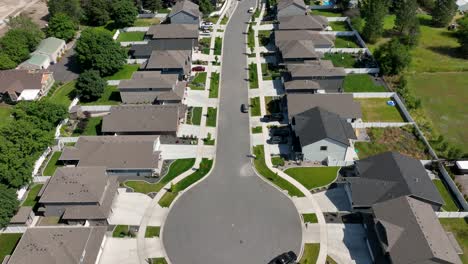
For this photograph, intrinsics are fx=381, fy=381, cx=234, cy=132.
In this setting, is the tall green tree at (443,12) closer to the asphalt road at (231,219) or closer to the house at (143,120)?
the asphalt road at (231,219)

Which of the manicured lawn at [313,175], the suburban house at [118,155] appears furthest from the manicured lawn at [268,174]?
the suburban house at [118,155]

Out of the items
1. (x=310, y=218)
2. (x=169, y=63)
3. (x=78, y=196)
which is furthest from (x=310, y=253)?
(x=169, y=63)

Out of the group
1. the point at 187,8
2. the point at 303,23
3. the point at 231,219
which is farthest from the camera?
the point at 187,8

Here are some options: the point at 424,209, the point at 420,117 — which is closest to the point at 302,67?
the point at 420,117

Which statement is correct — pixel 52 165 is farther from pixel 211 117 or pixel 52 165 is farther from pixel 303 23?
pixel 303 23

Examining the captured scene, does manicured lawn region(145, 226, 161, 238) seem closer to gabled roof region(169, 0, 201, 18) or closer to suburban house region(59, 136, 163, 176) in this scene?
suburban house region(59, 136, 163, 176)

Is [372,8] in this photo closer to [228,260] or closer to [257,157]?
[257,157]
